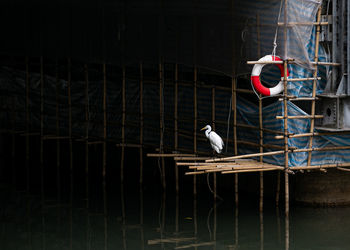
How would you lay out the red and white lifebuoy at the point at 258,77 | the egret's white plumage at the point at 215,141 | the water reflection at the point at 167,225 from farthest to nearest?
1. the egret's white plumage at the point at 215,141
2. the red and white lifebuoy at the point at 258,77
3. the water reflection at the point at 167,225

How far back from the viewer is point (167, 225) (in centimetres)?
1129

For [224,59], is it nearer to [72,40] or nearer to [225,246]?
[225,246]

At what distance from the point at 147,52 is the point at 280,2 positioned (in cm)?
315

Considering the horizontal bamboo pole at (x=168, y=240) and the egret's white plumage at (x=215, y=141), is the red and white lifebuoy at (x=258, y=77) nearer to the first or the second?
the egret's white plumage at (x=215, y=141)

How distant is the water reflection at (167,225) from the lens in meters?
10.4

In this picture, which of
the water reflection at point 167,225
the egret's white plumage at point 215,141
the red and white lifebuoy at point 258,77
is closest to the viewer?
the water reflection at point 167,225

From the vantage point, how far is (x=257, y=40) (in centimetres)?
1088

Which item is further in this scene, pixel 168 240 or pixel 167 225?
pixel 167 225

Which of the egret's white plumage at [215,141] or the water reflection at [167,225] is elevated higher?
the egret's white plumage at [215,141]

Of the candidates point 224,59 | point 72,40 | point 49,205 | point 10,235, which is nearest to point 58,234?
point 10,235

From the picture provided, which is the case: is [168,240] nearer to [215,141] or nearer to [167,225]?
[167,225]

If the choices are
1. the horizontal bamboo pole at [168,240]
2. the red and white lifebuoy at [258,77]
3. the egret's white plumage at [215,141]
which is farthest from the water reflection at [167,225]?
the red and white lifebuoy at [258,77]

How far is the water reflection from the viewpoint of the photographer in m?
10.4

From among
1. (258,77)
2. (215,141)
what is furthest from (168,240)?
(258,77)
